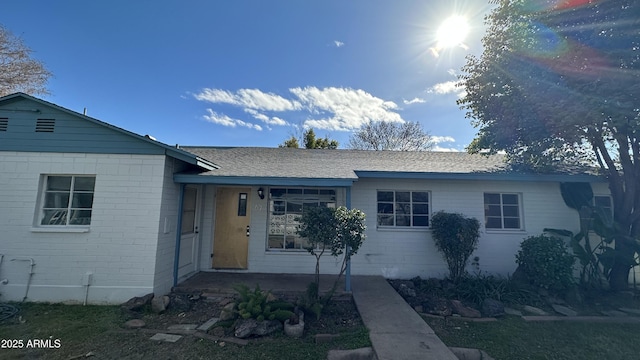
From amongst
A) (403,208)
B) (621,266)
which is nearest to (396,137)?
(403,208)

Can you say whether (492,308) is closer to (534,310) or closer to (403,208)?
(534,310)

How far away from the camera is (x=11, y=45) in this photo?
12914mm

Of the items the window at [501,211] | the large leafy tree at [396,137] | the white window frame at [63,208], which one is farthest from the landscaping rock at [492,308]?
the large leafy tree at [396,137]

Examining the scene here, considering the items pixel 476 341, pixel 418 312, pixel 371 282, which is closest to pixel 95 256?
pixel 371 282

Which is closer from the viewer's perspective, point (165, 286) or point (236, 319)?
point (236, 319)

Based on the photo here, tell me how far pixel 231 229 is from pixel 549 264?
782 centimetres

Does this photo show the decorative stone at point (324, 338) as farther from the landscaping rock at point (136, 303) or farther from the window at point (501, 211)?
the window at point (501, 211)

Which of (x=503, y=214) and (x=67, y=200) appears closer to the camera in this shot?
(x=67, y=200)

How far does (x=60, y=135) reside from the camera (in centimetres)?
571

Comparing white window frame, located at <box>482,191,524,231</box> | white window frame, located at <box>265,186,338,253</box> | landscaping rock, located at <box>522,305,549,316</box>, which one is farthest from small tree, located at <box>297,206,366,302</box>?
white window frame, located at <box>482,191,524,231</box>

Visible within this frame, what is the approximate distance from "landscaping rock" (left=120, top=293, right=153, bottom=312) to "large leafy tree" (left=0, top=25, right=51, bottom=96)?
49.6 feet

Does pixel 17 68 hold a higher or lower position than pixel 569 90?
higher

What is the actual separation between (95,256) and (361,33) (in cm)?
906

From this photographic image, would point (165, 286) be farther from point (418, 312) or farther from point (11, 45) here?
point (11, 45)
